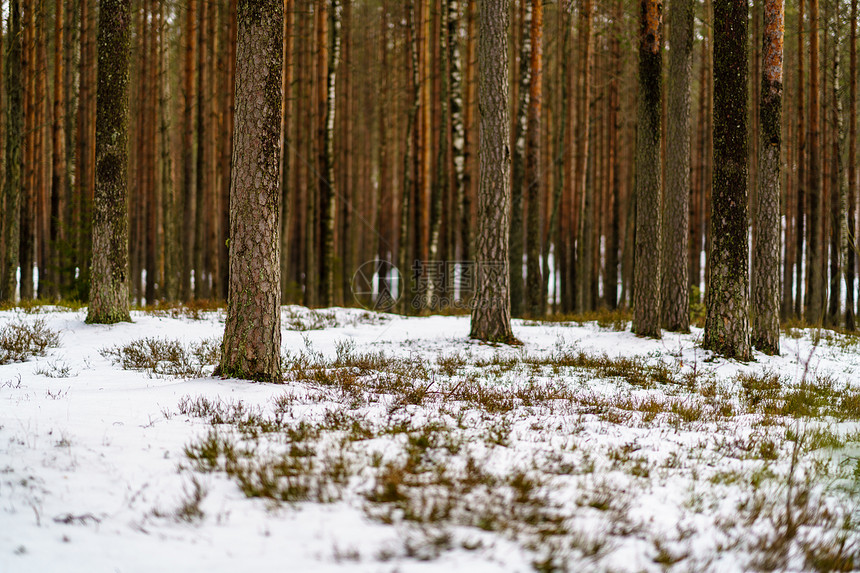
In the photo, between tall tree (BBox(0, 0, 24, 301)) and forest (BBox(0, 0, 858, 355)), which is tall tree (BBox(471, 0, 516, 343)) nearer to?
forest (BBox(0, 0, 858, 355))

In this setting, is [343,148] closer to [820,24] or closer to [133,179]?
[133,179]

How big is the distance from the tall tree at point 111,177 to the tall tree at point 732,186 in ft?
32.7

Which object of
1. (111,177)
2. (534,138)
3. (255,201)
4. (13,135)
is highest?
(534,138)

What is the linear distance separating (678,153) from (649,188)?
47.2 inches

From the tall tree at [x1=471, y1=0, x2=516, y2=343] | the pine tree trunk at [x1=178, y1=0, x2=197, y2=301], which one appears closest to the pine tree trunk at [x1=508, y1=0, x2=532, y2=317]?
the tall tree at [x1=471, y1=0, x2=516, y2=343]

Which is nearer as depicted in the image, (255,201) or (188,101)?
(255,201)

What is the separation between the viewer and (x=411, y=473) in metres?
3.40

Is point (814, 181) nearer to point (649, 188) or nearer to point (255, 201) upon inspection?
point (649, 188)

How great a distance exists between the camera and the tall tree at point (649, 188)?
10.3 metres

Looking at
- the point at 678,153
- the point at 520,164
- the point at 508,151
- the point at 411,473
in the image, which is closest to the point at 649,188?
the point at 678,153

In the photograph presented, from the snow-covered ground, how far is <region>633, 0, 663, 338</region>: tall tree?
11.9ft

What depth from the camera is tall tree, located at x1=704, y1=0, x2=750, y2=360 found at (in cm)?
858

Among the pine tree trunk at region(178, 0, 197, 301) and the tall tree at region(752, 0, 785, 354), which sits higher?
the pine tree trunk at region(178, 0, 197, 301)

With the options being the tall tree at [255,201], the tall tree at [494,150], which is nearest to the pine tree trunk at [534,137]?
the tall tree at [494,150]
